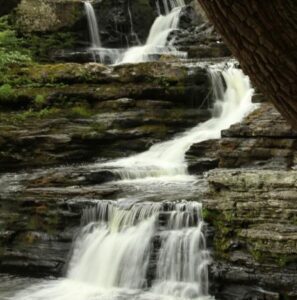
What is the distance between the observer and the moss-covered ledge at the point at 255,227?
27.2ft

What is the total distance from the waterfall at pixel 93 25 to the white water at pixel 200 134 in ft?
28.9

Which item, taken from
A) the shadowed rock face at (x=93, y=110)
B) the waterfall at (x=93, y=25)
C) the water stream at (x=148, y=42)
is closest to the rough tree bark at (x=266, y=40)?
the shadowed rock face at (x=93, y=110)

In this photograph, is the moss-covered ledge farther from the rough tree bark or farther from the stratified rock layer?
the rough tree bark

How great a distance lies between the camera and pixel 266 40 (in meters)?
1.62

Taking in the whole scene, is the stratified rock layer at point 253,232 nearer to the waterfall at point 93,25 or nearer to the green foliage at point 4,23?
the green foliage at point 4,23

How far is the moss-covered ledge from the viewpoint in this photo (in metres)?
8.30

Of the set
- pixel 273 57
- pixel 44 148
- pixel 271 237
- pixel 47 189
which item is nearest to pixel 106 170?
pixel 47 189

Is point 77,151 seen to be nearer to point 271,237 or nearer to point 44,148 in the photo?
point 44,148

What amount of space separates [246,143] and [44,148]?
5530 mm

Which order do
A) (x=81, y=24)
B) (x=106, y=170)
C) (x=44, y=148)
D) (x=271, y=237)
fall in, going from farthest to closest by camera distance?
1. (x=81, y=24)
2. (x=44, y=148)
3. (x=106, y=170)
4. (x=271, y=237)

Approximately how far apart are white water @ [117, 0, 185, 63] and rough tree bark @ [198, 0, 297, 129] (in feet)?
63.7

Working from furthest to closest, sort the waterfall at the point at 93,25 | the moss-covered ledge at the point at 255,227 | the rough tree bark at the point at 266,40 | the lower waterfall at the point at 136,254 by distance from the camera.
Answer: the waterfall at the point at 93,25 → the lower waterfall at the point at 136,254 → the moss-covered ledge at the point at 255,227 → the rough tree bark at the point at 266,40

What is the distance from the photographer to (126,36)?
25.0 meters

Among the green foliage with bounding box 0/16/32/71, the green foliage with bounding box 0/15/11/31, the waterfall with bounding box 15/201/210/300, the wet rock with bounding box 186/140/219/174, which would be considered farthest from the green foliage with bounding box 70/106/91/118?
→ the green foliage with bounding box 0/15/11/31
